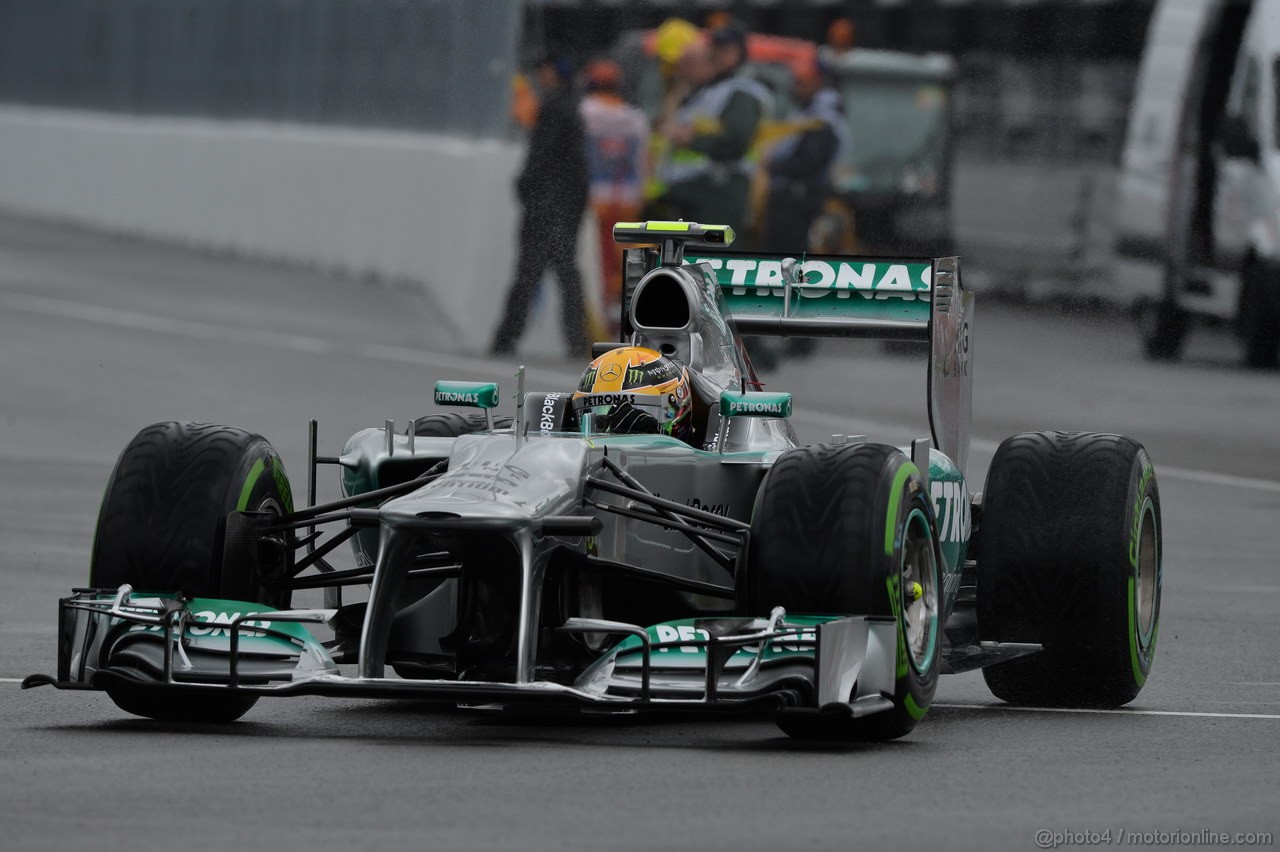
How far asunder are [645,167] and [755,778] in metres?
16.5

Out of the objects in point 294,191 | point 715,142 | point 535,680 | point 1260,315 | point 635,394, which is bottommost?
point 535,680

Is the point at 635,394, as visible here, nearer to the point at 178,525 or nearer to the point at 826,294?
the point at 178,525

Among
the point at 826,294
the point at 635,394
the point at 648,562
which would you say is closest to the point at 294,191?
the point at 826,294

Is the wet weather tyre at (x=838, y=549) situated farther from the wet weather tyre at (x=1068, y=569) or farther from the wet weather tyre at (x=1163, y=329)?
the wet weather tyre at (x=1163, y=329)

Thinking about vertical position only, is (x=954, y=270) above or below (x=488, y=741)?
above

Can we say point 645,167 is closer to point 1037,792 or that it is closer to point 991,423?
point 991,423

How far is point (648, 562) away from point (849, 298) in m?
2.58

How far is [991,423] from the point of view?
2141 centimetres

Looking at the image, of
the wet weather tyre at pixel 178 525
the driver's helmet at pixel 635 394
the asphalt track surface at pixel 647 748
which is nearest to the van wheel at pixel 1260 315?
the asphalt track surface at pixel 647 748

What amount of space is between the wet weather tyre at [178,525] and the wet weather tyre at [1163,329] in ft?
46.3

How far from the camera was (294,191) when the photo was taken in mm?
31984

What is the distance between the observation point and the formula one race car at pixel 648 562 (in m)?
8.51

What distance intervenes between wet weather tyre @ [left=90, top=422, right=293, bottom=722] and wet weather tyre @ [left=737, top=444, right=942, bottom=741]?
69.9 inches

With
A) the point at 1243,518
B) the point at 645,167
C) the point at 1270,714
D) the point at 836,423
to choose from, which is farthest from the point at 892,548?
the point at 645,167
